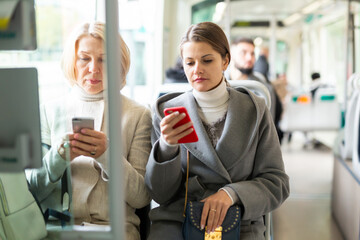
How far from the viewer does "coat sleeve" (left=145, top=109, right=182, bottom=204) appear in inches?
58.6

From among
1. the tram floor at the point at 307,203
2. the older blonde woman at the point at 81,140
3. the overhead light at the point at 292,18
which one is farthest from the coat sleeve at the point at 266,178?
the overhead light at the point at 292,18

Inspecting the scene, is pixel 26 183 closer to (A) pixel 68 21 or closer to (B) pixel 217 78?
(A) pixel 68 21

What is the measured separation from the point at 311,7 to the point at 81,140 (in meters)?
7.74

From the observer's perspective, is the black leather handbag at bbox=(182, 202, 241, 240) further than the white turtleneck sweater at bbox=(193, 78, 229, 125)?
No

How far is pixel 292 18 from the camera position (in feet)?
31.0

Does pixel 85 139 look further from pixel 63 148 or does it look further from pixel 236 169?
pixel 236 169

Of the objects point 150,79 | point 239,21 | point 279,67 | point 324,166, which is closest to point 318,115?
point 324,166

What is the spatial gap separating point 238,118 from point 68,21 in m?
0.79

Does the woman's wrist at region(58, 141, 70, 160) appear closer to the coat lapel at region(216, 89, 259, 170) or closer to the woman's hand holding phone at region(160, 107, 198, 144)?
the woman's hand holding phone at region(160, 107, 198, 144)

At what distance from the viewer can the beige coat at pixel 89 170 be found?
113 centimetres

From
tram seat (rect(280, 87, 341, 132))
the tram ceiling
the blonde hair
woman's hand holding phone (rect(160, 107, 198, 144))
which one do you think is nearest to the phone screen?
the blonde hair

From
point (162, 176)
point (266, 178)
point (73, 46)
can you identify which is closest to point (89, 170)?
point (162, 176)

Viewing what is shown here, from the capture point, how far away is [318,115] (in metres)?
6.52

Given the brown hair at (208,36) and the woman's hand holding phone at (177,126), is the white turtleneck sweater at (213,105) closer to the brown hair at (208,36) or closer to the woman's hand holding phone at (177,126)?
the brown hair at (208,36)
